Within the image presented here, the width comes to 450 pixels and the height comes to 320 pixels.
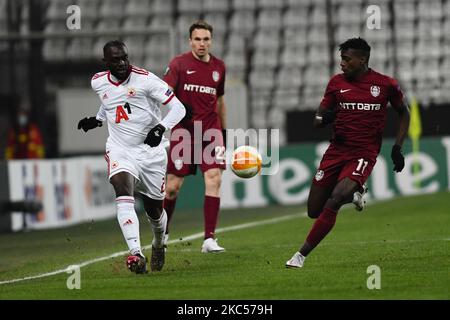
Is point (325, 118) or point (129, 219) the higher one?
point (325, 118)

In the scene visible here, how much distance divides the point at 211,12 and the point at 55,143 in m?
5.97

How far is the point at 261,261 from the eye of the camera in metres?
10.2

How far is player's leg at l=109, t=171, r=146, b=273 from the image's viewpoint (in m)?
8.96

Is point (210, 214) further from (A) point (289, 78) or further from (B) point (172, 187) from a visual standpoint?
(A) point (289, 78)

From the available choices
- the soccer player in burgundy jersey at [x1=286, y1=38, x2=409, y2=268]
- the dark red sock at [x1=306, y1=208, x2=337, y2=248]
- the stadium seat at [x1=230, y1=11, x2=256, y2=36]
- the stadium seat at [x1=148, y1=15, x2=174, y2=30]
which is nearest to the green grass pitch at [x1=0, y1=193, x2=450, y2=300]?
the dark red sock at [x1=306, y1=208, x2=337, y2=248]

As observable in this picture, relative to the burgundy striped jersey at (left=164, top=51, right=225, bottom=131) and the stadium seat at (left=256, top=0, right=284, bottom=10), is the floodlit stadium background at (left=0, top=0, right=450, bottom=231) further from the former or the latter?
the burgundy striped jersey at (left=164, top=51, right=225, bottom=131)

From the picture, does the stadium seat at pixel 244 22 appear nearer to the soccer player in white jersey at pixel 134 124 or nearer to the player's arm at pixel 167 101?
the soccer player in white jersey at pixel 134 124

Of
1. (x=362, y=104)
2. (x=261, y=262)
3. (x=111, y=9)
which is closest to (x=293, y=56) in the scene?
(x=111, y=9)

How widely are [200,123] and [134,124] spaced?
2267 millimetres

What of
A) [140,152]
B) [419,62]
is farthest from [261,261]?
[419,62]

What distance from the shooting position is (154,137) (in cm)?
918

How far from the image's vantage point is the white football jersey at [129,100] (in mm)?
9445

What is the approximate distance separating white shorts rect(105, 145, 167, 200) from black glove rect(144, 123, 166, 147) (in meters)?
0.28
